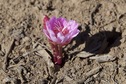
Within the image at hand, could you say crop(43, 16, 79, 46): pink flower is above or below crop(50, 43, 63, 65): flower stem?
above

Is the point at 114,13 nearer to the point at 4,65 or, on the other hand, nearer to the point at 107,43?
the point at 107,43

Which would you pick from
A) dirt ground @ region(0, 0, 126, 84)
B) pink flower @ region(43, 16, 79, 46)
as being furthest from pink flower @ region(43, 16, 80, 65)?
dirt ground @ region(0, 0, 126, 84)

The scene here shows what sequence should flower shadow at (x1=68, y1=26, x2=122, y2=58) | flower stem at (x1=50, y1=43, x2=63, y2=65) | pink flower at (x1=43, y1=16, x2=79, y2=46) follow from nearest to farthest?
pink flower at (x1=43, y1=16, x2=79, y2=46) < flower stem at (x1=50, y1=43, x2=63, y2=65) < flower shadow at (x1=68, y1=26, x2=122, y2=58)

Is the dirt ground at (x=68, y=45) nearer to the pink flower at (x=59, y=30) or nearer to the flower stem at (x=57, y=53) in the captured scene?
the flower stem at (x=57, y=53)

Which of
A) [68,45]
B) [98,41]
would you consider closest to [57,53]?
[68,45]

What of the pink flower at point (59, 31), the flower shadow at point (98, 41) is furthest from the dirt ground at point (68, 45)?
the pink flower at point (59, 31)

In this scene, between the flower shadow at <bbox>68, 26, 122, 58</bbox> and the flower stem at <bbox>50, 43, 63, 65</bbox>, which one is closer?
the flower stem at <bbox>50, 43, 63, 65</bbox>

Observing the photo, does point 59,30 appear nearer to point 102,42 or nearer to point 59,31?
point 59,31

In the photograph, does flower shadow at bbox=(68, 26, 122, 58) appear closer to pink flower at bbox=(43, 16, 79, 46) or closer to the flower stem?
the flower stem

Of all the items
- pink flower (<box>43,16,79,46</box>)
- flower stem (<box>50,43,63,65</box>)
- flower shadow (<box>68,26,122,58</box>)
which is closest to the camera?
pink flower (<box>43,16,79,46</box>)
